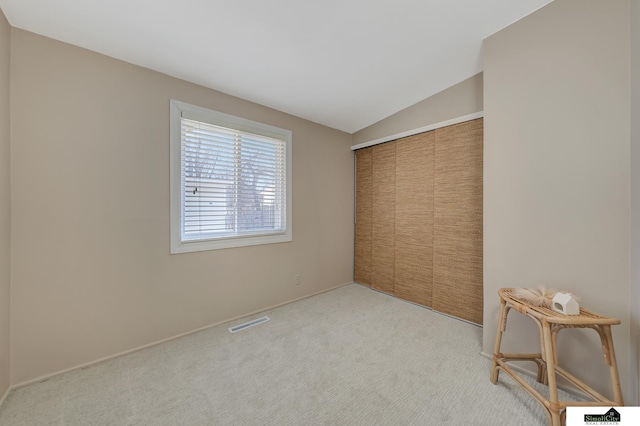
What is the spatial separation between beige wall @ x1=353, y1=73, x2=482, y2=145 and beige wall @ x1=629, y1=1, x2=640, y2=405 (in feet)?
3.41

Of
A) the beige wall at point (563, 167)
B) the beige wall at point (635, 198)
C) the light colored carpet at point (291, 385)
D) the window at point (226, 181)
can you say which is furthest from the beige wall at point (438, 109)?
the light colored carpet at point (291, 385)

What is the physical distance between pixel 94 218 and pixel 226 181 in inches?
42.2

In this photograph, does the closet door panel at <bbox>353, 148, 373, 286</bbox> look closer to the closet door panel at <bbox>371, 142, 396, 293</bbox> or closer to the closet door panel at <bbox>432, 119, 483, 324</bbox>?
the closet door panel at <bbox>371, 142, 396, 293</bbox>

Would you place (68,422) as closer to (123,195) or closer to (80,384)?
(80,384)

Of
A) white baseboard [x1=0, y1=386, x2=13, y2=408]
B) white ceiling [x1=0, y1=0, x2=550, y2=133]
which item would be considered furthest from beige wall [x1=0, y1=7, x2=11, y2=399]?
white ceiling [x1=0, y1=0, x2=550, y2=133]

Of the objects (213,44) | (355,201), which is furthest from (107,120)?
(355,201)

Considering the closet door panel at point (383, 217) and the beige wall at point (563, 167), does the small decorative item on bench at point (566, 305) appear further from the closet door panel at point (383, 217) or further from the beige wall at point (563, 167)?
the closet door panel at point (383, 217)

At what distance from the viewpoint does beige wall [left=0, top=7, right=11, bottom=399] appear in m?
1.44

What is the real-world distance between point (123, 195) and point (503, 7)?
314 centimetres

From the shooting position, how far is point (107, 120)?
1837 millimetres

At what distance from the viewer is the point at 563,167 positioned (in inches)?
61.2

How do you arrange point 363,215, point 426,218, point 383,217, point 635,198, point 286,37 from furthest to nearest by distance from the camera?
point 363,215 < point 383,217 < point 426,218 < point 286,37 < point 635,198

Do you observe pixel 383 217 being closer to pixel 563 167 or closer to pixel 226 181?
pixel 563 167

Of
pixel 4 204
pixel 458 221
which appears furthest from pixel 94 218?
pixel 458 221
